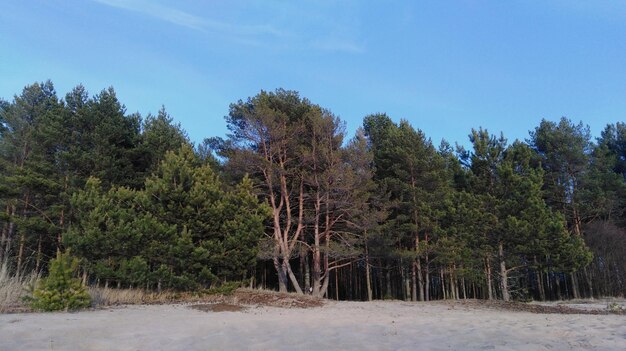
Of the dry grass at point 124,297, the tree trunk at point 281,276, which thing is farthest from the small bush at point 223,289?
the tree trunk at point 281,276

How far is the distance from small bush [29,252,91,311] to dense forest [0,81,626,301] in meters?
5.61

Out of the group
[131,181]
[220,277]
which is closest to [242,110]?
[131,181]

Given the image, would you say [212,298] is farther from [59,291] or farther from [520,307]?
[520,307]

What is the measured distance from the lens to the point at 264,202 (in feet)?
68.5

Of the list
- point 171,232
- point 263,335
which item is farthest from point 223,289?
point 263,335

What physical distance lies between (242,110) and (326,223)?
7968mm

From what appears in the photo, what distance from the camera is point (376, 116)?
1358 inches

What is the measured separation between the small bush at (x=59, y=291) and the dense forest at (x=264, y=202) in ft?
18.4

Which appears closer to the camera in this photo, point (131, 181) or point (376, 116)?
point (131, 181)

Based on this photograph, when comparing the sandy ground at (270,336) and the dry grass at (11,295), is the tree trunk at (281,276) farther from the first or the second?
the sandy ground at (270,336)

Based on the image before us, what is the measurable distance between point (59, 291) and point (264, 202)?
37.5ft

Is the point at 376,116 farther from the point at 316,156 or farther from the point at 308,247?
the point at 308,247

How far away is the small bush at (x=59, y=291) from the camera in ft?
32.5

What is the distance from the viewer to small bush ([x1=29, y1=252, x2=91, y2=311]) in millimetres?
9914
